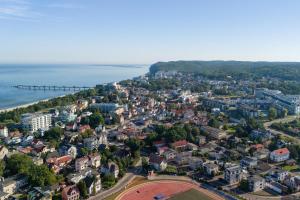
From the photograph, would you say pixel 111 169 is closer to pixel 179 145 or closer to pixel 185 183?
pixel 185 183

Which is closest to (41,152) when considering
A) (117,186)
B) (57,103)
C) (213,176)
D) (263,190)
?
(117,186)

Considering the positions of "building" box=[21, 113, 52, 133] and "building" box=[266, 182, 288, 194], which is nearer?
"building" box=[266, 182, 288, 194]

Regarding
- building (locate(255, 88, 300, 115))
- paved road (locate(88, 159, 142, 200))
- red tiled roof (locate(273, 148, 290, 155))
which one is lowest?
paved road (locate(88, 159, 142, 200))

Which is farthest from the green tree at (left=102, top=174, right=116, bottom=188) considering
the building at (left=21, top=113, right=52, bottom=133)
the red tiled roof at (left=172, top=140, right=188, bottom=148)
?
the building at (left=21, top=113, right=52, bottom=133)

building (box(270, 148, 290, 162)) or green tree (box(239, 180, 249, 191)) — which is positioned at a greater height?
building (box(270, 148, 290, 162))

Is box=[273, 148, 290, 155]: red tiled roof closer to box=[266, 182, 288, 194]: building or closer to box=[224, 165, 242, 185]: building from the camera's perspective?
box=[266, 182, 288, 194]: building

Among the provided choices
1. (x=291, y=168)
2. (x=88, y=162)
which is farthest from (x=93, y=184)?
(x=291, y=168)
